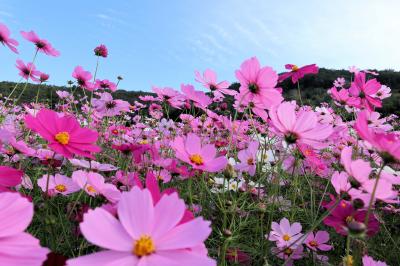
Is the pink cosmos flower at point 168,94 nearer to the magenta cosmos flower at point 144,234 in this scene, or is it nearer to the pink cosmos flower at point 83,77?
the pink cosmos flower at point 83,77

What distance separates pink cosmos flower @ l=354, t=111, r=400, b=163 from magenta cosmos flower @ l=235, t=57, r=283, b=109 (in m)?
0.37

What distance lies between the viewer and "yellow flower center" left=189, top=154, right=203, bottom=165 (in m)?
0.87

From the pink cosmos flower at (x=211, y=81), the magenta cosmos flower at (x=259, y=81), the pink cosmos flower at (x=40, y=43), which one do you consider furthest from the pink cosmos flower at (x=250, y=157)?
the pink cosmos flower at (x=40, y=43)

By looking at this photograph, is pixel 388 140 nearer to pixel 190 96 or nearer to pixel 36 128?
pixel 36 128

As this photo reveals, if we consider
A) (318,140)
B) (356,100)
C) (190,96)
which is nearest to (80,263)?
(318,140)

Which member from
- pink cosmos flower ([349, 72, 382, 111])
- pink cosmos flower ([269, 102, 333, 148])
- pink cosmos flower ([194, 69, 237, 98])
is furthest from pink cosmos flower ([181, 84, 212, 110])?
pink cosmos flower ([349, 72, 382, 111])

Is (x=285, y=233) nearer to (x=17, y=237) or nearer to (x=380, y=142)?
(x=380, y=142)

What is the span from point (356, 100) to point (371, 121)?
60 centimetres

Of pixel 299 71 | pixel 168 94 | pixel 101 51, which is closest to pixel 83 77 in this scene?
pixel 101 51

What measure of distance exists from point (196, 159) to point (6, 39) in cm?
118

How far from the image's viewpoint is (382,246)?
58.9 inches

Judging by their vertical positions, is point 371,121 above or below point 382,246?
above

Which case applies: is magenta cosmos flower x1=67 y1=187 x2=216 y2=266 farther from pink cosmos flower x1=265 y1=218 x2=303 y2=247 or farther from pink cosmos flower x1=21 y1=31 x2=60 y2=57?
pink cosmos flower x1=21 y1=31 x2=60 y2=57

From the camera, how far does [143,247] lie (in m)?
0.40
